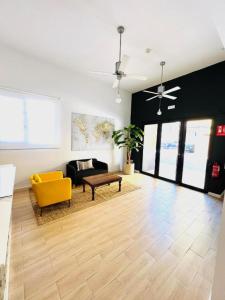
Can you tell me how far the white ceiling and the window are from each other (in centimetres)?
114

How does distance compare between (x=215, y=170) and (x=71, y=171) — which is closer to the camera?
(x=215, y=170)

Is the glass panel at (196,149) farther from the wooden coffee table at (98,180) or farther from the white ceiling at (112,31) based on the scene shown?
the wooden coffee table at (98,180)

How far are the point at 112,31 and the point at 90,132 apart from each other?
291 cm

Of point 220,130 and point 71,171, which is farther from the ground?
point 220,130

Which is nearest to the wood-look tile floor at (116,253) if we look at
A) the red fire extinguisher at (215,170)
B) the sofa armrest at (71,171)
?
the red fire extinguisher at (215,170)

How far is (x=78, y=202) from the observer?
3104mm

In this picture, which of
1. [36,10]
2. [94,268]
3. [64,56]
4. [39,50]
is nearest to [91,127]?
[64,56]

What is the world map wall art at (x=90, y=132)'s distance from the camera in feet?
14.8

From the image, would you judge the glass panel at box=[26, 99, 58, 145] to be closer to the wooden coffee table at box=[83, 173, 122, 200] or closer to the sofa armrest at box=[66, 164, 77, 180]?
the sofa armrest at box=[66, 164, 77, 180]

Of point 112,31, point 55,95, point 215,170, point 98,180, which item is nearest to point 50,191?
point 98,180

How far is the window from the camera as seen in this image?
3.36 meters

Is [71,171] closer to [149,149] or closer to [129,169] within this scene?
[129,169]

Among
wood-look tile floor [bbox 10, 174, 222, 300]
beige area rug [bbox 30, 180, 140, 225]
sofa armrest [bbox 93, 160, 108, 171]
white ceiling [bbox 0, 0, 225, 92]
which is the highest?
white ceiling [bbox 0, 0, 225, 92]

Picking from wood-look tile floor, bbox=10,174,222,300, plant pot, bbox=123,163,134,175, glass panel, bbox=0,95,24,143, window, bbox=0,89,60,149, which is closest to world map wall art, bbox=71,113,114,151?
window, bbox=0,89,60,149
